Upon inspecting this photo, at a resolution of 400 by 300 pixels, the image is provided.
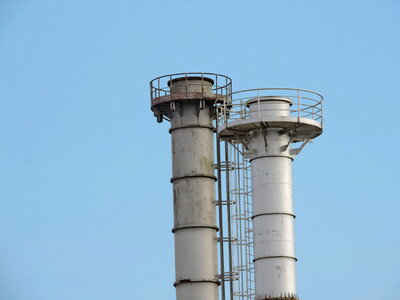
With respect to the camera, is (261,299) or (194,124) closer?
(261,299)

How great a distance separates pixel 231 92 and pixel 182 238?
22.0ft

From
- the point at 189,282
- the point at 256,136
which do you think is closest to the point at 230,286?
the point at 189,282

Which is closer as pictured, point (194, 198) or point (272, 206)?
point (272, 206)

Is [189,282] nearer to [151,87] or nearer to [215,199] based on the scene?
[215,199]

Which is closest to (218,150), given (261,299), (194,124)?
(194,124)

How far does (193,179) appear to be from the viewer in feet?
262

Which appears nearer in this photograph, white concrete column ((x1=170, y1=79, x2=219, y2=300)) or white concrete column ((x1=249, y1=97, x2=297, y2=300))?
white concrete column ((x1=249, y1=97, x2=297, y2=300))

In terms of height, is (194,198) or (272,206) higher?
(194,198)

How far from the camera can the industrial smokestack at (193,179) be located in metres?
79.1

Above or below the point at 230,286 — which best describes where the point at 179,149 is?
above

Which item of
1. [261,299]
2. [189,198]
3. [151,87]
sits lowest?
[261,299]

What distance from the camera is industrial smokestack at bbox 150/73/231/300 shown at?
79.1 meters

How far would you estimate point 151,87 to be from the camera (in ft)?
269

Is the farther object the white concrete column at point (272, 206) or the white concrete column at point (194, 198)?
the white concrete column at point (194, 198)
